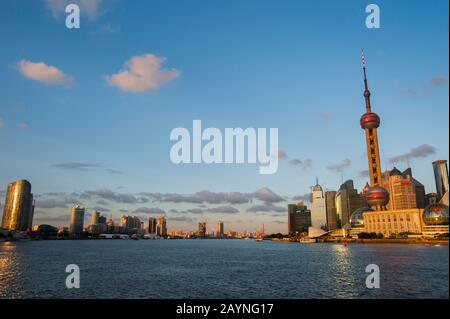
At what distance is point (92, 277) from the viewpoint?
65.0m

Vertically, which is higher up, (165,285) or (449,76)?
(449,76)

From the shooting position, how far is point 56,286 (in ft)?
179

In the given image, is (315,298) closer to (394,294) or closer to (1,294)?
(394,294)

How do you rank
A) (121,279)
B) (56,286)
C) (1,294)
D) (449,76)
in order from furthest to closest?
(121,279), (56,286), (1,294), (449,76)
